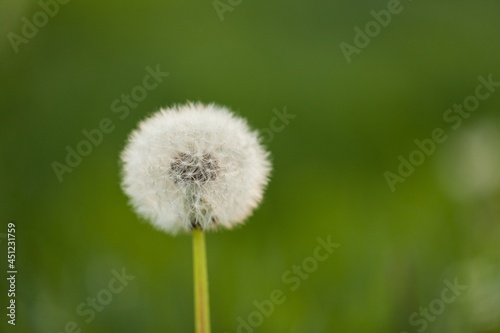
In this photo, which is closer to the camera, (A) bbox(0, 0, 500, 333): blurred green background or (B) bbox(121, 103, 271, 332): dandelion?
(B) bbox(121, 103, 271, 332): dandelion

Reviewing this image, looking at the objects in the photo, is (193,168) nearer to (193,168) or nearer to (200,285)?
(193,168)

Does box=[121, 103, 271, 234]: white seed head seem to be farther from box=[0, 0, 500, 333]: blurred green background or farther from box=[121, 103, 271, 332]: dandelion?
box=[0, 0, 500, 333]: blurred green background

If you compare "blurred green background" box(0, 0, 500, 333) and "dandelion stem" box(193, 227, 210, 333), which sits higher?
"blurred green background" box(0, 0, 500, 333)

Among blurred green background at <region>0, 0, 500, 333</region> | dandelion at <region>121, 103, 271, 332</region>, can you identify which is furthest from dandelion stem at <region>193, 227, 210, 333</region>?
blurred green background at <region>0, 0, 500, 333</region>

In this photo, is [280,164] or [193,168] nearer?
[193,168]

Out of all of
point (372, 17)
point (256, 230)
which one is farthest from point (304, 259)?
point (372, 17)

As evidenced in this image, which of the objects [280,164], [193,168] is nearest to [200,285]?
[193,168]

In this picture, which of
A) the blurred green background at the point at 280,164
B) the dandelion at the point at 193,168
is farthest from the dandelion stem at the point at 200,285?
the blurred green background at the point at 280,164
